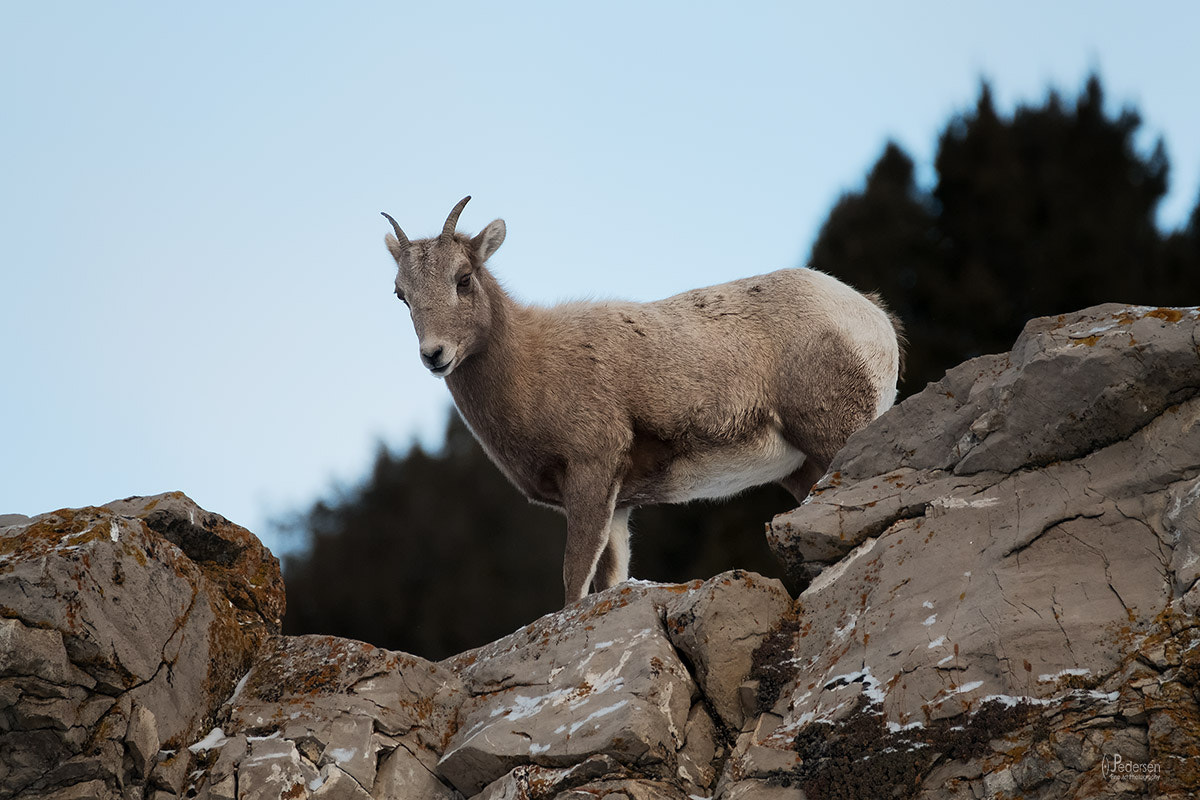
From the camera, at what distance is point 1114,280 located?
1802 centimetres

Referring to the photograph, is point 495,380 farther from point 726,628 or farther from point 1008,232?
point 1008,232

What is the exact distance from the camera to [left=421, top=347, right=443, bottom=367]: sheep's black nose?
895 centimetres

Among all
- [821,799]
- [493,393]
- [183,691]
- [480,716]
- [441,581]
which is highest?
[493,393]

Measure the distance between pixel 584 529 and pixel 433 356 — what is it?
176 centimetres

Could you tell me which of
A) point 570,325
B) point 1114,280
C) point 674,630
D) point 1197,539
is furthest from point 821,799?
point 1114,280

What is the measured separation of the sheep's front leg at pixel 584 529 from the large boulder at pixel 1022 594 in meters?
2.37

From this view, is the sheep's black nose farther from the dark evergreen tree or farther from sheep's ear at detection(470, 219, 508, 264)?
the dark evergreen tree

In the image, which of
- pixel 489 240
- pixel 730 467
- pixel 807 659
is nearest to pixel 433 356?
pixel 489 240

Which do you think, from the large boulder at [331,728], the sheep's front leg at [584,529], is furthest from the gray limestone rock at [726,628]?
the sheep's front leg at [584,529]

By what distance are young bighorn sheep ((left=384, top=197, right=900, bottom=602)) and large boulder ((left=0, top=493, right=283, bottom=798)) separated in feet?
9.25

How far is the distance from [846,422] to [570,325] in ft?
8.19

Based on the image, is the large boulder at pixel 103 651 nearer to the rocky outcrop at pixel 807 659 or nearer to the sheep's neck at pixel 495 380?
the rocky outcrop at pixel 807 659

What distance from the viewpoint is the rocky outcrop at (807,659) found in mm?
5250

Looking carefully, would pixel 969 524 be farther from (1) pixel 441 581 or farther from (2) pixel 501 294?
(1) pixel 441 581
